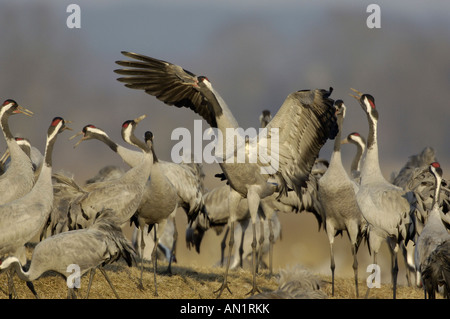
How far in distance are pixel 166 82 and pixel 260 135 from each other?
1.50m

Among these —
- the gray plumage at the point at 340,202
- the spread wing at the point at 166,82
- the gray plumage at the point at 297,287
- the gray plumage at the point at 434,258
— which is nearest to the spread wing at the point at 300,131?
the gray plumage at the point at 340,202

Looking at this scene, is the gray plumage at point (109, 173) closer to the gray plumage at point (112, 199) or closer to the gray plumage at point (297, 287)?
the gray plumage at point (112, 199)

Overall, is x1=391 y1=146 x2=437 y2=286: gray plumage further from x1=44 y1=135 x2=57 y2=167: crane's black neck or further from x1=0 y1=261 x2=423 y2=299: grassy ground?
x1=44 y1=135 x2=57 y2=167: crane's black neck

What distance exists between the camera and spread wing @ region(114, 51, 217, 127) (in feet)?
28.6

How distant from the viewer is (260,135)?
815cm

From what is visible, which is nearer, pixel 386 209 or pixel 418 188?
pixel 386 209

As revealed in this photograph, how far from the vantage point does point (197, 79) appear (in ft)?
27.8

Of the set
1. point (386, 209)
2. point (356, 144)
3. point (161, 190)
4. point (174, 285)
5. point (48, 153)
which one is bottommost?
point (174, 285)

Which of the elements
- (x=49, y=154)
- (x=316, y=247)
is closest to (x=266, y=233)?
(x=49, y=154)

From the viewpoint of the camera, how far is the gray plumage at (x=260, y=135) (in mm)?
7859

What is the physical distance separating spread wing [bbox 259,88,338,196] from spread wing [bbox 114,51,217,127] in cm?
102

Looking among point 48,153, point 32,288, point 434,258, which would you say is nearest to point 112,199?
point 48,153

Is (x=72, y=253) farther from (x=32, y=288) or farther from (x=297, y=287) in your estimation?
(x=297, y=287)
